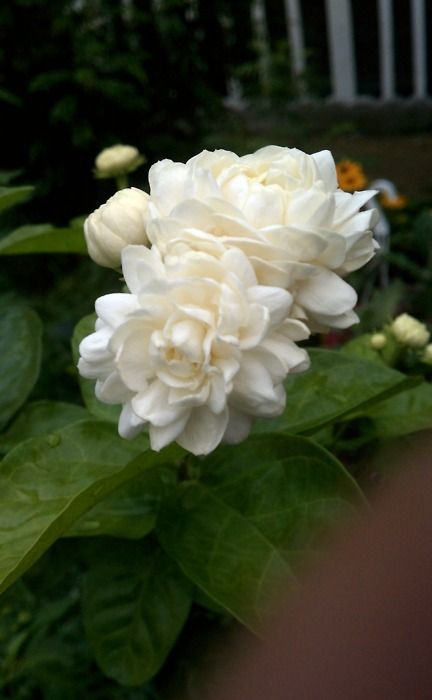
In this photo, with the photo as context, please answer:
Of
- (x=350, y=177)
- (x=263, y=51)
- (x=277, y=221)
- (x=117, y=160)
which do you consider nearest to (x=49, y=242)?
(x=117, y=160)

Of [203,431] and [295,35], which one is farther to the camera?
[295,35]

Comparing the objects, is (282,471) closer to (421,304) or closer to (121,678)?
(121,678)

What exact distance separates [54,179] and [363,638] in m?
2.41

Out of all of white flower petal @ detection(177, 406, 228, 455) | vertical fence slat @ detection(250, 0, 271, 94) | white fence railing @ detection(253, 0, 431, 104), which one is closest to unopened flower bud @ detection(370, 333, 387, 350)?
white flower petal @ detection(177, 406, 228, 455)

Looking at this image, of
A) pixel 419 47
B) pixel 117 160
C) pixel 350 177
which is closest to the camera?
pixel 117 160

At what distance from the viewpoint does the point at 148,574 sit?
0.72 meters

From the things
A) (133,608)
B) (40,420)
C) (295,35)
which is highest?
(40,420)

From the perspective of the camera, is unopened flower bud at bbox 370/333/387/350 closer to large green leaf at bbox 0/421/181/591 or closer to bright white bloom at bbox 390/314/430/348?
bright white bloom at bbox 390/314/430/348

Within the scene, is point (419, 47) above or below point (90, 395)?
below

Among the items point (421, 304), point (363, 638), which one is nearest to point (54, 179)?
point (421, 304)

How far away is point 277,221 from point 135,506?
0.27 metres

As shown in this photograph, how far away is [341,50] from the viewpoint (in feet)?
13.3

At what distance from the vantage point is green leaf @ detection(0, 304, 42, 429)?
761 millimetres

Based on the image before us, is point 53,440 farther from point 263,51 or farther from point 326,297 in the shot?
point 263,51
